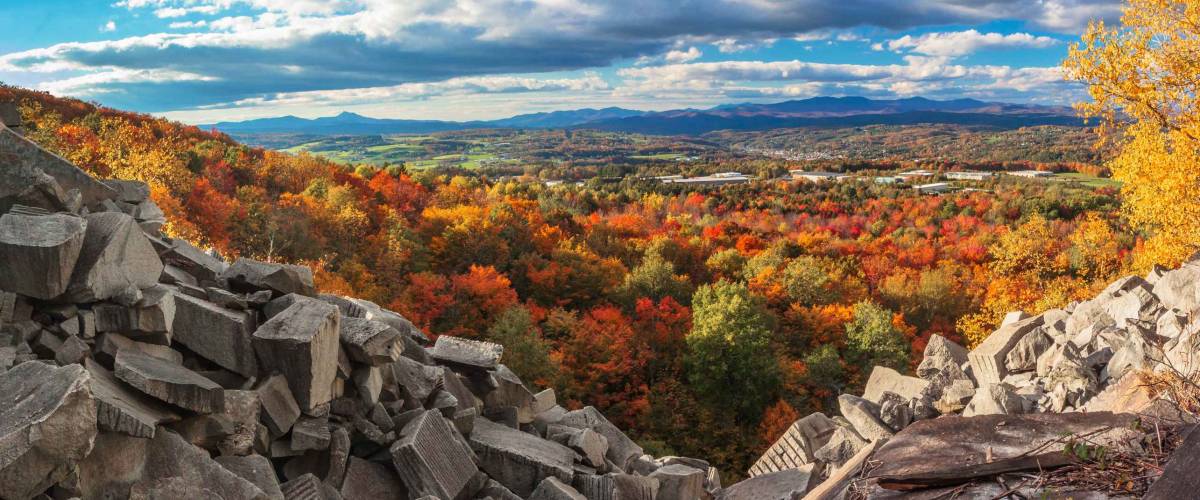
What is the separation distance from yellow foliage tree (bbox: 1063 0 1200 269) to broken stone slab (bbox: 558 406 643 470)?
49.9 ft

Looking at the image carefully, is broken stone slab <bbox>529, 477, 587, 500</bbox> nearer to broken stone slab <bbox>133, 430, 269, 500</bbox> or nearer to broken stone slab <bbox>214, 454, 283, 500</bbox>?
broken stone slab <bbox>214, 454, 283, 500</bbox>

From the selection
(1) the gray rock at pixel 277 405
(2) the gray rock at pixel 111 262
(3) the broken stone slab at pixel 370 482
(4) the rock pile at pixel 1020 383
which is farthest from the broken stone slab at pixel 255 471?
(4) the rock pile at pixel 1020 383

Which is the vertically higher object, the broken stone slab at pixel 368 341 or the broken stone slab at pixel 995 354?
the broken stone slab at pixel 368 341

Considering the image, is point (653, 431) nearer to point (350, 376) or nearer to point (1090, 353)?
point (1090, 353)

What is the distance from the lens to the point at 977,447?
5645 mm

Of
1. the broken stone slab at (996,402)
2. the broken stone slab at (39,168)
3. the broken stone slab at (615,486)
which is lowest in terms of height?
the broken stone slab at (615,486)

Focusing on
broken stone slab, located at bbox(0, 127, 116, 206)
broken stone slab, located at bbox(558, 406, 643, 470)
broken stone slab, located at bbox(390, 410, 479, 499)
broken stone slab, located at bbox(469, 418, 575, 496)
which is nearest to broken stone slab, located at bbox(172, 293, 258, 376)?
broken stone slab, located at bbox(390, 410, 479, 499)

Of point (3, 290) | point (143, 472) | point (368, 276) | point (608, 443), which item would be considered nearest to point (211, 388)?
point (143, 472)

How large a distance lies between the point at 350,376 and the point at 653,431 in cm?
2512

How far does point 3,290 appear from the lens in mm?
6281

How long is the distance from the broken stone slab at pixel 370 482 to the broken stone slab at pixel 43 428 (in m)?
2.43

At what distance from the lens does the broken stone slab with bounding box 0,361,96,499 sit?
470cm

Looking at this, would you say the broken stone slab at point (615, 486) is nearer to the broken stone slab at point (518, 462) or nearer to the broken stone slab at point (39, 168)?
the broken stone slab at point (518, 462)

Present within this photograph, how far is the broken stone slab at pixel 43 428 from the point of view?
470cm
